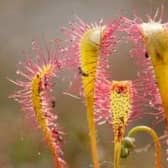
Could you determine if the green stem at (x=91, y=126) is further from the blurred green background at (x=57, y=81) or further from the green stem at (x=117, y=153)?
the blurred green background at (x=57, y=81)

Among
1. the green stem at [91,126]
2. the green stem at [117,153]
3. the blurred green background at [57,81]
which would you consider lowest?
the green stem at [117,153]

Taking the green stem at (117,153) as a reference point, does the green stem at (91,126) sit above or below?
above

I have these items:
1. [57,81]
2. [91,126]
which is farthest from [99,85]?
[57,81]

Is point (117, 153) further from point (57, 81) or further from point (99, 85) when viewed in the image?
point (57, 81)

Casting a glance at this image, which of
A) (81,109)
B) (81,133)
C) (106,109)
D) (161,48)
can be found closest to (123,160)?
(106,109)

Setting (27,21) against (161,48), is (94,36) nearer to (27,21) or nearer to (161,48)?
(161,48)

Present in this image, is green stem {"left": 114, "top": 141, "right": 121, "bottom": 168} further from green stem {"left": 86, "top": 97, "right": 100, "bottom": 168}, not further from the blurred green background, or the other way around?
the blurred green background

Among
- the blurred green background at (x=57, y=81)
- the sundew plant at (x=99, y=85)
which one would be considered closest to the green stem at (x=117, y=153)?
the sundew plant at (x=99, y=85)

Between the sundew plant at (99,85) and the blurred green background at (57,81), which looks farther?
the blurred green background at (57,81)

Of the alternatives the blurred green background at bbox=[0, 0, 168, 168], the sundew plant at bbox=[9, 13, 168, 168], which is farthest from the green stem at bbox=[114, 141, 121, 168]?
the blurred green background at bbox=[0, 0, 168, 168]
